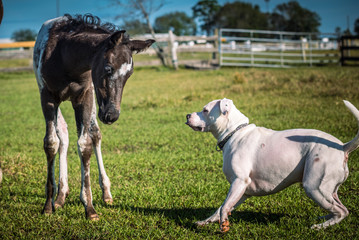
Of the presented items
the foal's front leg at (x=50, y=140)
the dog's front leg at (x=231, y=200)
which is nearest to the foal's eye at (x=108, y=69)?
the foal's front leg at (x=50, y=140)

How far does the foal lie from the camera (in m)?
3.56

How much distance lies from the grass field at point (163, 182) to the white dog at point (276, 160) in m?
0.40

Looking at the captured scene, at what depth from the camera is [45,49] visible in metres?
4.20

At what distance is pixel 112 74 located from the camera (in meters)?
3.54

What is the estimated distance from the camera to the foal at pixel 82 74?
11.7 ft

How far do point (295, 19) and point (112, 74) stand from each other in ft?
349

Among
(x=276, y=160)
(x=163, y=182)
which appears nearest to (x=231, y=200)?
(x=276, y=160)

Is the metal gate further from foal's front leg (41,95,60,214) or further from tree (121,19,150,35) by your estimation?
foal's front leg (41,95,60,214)

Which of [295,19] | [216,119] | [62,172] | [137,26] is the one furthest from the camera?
[295,19]

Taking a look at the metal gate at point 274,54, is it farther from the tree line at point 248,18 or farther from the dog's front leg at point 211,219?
the tree line at point 248,18

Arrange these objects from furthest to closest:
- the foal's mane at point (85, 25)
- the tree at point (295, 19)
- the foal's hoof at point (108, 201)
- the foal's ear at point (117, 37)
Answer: the tree at point (295, 19) < the foal's hoof at point (108, 201) < the foal's mane at point (85, 25) < the foal's ear at point (117, 37)

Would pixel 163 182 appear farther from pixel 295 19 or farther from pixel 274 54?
pixel 295 19

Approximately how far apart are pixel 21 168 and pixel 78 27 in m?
2.94

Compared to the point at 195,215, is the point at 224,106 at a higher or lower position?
higher
